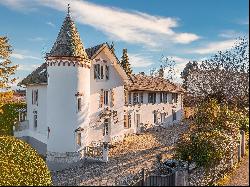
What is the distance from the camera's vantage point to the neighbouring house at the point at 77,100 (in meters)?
31.7

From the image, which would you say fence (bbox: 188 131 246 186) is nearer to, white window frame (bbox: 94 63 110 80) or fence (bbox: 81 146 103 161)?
fence (bbox: 81 146 103 161)

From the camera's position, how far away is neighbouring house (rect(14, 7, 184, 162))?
104ft

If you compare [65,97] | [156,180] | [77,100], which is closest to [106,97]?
[77,100]

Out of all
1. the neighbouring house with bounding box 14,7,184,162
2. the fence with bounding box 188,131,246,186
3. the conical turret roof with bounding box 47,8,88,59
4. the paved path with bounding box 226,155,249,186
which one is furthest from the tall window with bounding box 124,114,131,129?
the paved path with bounding box 226,155,249,186

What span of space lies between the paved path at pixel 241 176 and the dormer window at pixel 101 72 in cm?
1648

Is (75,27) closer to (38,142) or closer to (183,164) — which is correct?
(38,142)

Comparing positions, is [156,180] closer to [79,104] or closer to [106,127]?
[79,104]

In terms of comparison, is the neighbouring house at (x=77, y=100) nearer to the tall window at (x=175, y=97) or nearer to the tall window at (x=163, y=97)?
the tall window at (x=163, y=97)

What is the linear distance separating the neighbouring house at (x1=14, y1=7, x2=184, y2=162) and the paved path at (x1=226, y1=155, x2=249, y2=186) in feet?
46.9

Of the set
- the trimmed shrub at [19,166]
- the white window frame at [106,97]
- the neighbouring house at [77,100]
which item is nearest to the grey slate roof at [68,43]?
the neighbouring house at [77,100]

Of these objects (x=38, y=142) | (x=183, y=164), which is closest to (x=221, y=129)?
(x=183, y=164)

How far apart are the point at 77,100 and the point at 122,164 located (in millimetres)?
7074

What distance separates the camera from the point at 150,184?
1906 centimetres

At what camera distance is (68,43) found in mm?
32250
